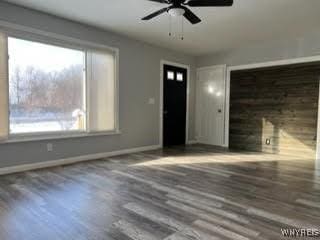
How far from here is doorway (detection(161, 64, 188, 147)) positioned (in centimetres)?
595

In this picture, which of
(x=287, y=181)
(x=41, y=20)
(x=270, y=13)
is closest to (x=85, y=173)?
(x=41, y=20)

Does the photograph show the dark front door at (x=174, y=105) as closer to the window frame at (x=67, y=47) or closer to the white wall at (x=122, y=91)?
the white wall at (x=122, y=91)

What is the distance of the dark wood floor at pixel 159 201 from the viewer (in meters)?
1.93

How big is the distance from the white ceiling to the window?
0.62 m

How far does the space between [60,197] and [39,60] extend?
2339 millimetres

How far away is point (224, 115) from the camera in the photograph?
241 inches

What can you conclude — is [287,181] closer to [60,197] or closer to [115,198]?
[115,198]

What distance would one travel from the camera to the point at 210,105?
6.44m

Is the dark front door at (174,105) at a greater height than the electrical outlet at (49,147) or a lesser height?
greater

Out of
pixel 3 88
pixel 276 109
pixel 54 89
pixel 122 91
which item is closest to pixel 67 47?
pixel 54 89

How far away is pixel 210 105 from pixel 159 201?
14.4ft

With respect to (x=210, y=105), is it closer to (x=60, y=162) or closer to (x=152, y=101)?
(x=152, y=101)

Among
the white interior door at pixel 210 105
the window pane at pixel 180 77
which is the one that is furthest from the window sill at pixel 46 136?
the white interior door at pixel 210 105

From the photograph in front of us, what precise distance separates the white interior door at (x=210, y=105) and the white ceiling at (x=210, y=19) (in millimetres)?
1155
